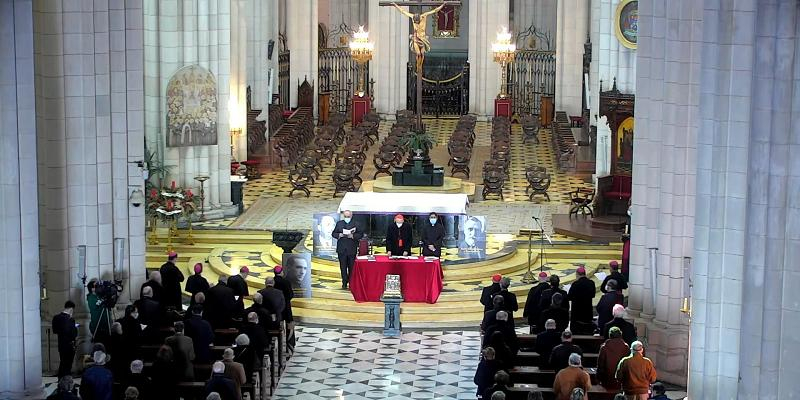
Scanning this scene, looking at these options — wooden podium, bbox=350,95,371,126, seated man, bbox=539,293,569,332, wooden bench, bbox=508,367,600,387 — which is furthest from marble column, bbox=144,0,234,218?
wooden podium, bbox=350,95,371,126

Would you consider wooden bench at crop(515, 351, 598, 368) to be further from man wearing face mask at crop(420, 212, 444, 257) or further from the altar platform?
the altar platform

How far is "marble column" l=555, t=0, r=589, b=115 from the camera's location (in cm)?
4844

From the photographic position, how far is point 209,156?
32.4 m

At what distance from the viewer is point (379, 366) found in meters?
22.9

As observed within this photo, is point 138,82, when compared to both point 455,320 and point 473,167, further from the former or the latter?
point 473,167

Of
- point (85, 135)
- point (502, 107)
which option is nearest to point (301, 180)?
point (502, 107)

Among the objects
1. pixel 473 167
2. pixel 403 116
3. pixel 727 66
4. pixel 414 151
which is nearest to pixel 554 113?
pixel 403 116

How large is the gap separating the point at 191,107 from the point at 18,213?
41.1 ft

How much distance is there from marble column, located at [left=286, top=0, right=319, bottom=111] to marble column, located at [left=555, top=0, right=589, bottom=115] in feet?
25.1

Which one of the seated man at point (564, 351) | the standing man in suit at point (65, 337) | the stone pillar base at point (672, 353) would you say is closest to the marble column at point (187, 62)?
the standing man in suit at point (65, 337)

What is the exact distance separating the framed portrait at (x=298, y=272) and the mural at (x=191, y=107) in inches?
265

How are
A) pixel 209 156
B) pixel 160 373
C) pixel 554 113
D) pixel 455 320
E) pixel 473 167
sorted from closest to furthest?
pixel 160 373, pixel 455 320, pixel 209 156, pixel 473 167, pixel 554 113

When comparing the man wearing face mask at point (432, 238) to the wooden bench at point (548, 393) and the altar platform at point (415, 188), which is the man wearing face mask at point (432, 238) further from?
the wooden bench at point (548, 393)

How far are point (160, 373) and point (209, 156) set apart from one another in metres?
13.8
